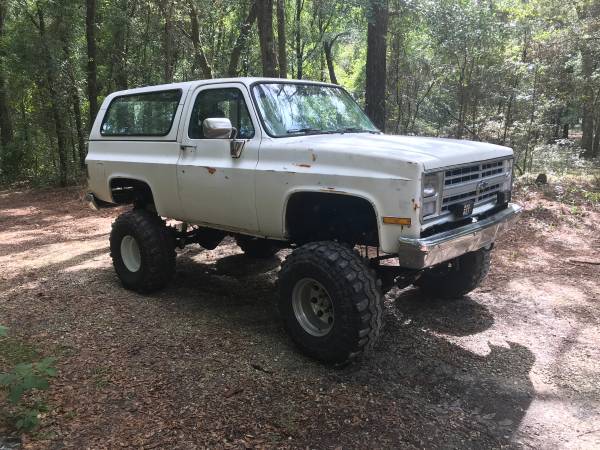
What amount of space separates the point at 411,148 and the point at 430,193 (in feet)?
1.45

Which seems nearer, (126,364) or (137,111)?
(126,364)

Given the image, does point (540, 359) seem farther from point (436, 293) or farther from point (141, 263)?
point (141, 263)

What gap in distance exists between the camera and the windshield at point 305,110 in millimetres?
4297

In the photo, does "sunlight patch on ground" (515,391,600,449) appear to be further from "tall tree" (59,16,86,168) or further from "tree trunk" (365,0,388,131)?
"tall tree" (59,16,86,168)

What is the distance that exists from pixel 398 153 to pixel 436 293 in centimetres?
234

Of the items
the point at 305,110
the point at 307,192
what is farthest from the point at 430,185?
the point at 305,110

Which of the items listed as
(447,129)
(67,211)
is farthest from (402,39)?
(67,211)

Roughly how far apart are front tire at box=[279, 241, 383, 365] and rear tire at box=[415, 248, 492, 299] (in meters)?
1.36

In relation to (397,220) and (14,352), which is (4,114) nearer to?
(14,352)

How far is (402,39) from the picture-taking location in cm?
1655

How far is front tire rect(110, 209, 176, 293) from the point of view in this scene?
17.2 ft

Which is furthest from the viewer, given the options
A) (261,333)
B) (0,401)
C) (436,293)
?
(436,293)

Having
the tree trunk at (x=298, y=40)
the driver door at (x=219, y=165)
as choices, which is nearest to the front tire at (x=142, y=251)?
the driver door at (x=219, y=165)

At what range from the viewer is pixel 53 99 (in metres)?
14.9
